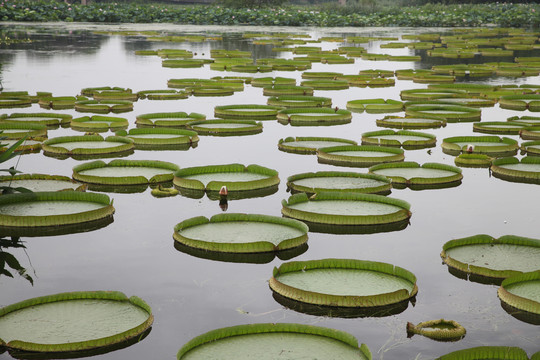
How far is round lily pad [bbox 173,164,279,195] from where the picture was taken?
254 inches

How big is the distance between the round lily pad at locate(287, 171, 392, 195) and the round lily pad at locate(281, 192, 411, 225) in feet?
1.01

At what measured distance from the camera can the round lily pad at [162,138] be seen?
8312 millimetres

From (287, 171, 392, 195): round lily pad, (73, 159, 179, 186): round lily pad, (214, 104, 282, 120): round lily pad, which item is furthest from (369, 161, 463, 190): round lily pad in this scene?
(214, 104, 282, 120): round lily pad

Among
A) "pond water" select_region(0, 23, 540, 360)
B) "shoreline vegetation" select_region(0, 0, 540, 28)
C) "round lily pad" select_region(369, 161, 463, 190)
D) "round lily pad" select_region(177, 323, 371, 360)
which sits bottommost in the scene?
"pond water" select_region(0, 23, 540, 360)

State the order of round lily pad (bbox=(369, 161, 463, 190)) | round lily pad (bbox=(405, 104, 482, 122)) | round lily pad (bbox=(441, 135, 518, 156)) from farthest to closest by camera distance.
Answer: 1. round lily pad (bbox=(405, 104, 482, 122))
2. round lily pad (bbox=(441, 135, 518, 156))
3. round lily pad (bbox=(369, 161, 463, 190))

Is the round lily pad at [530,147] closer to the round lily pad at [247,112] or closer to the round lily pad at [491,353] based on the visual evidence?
the round lily pad at [247,112]

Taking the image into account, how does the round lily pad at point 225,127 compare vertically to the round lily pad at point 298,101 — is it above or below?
below

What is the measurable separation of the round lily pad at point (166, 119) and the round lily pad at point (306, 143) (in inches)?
66.1

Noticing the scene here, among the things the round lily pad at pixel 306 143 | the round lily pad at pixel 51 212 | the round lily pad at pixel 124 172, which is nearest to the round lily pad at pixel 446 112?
the round lily pad at pixel 306 143

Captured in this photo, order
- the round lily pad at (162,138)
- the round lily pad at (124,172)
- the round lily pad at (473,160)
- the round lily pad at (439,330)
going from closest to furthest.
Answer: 1. the round lily pad at (439,330)
2. the round lily pad at (124,172)
3. the round lily pad at (473,160)
4. the round lily pad at (162,138)

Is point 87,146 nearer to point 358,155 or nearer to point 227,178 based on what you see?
point 227,178

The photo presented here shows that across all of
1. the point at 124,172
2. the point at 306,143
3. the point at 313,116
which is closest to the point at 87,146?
the point at 124,172

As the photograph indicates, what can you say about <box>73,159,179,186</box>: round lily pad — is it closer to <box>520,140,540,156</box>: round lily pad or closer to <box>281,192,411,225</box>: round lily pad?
<box>281,192,411,225</box>: round lily pad

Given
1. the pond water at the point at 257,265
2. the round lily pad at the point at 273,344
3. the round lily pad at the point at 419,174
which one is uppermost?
the round lily pad at the point at 419,174
